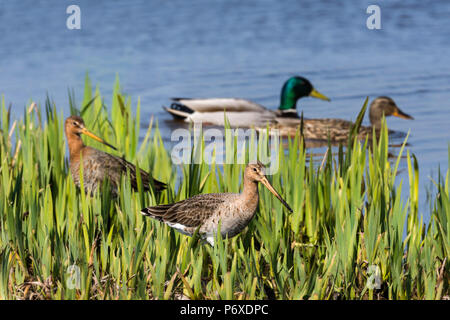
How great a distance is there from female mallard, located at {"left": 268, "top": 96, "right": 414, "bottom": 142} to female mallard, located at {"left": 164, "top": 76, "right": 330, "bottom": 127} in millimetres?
351

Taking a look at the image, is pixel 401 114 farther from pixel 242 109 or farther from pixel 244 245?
pixel 244 245

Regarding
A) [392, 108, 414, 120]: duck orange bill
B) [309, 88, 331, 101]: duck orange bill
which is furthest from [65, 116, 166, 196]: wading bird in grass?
[309, 88, 331, 101]: duck orange bill

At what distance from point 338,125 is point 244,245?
21.1ft

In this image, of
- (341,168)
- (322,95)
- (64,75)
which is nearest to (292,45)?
(322,95)

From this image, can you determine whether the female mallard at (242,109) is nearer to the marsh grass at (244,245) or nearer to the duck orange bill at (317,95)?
the duck orange bill at (317,95)

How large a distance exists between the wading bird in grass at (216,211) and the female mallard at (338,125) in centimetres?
588

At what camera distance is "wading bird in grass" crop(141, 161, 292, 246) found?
5628mm

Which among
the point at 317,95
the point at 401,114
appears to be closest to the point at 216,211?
the point at 401,114

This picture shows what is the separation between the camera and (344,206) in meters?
5.92

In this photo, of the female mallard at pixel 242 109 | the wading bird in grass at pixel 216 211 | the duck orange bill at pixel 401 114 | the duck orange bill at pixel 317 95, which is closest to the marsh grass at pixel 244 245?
the wading bird in grass at pixel 216 211

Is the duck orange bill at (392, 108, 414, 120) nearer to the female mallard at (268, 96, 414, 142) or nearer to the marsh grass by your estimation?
the female mallard at (268, 96, 414, 142)

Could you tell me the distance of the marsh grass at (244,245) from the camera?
516cm

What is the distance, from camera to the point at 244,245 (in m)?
5.92
